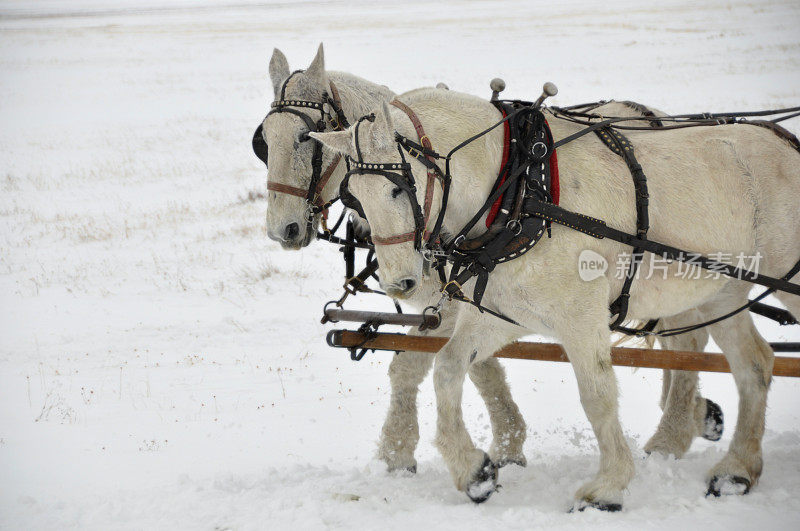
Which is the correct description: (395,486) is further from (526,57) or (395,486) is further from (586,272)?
(526,57)

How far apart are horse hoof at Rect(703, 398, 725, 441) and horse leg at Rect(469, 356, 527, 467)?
4.60ft

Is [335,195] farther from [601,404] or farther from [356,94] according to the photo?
[601,404]

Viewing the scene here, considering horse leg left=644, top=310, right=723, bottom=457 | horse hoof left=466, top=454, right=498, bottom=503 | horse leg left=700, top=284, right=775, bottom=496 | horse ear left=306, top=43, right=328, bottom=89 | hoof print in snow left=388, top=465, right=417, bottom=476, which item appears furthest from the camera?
horse leg left=644, top=310, right=723, bottom=457

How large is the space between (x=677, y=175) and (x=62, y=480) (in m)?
4.02

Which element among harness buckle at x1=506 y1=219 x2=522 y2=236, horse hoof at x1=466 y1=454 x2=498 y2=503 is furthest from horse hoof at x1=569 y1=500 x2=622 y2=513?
harness buckle at x1=506 y1=219 x2=522 y2=236

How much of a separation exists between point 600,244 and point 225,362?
4.12 metres

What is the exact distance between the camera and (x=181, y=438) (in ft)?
16.2

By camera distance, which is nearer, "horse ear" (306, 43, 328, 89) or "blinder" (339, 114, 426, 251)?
"blinder" (339, 114, 426, 251)

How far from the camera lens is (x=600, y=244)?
3430 millimetres

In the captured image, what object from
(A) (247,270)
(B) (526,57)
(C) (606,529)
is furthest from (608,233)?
(B) (526,57)

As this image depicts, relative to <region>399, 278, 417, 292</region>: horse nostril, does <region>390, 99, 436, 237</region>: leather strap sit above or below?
above

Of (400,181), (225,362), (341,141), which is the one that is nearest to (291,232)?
(341,141)

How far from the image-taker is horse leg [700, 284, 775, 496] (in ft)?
12.9

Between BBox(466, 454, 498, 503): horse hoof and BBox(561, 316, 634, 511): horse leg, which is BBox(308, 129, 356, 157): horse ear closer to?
BBox(561, 316, 634, 511): horse leg
